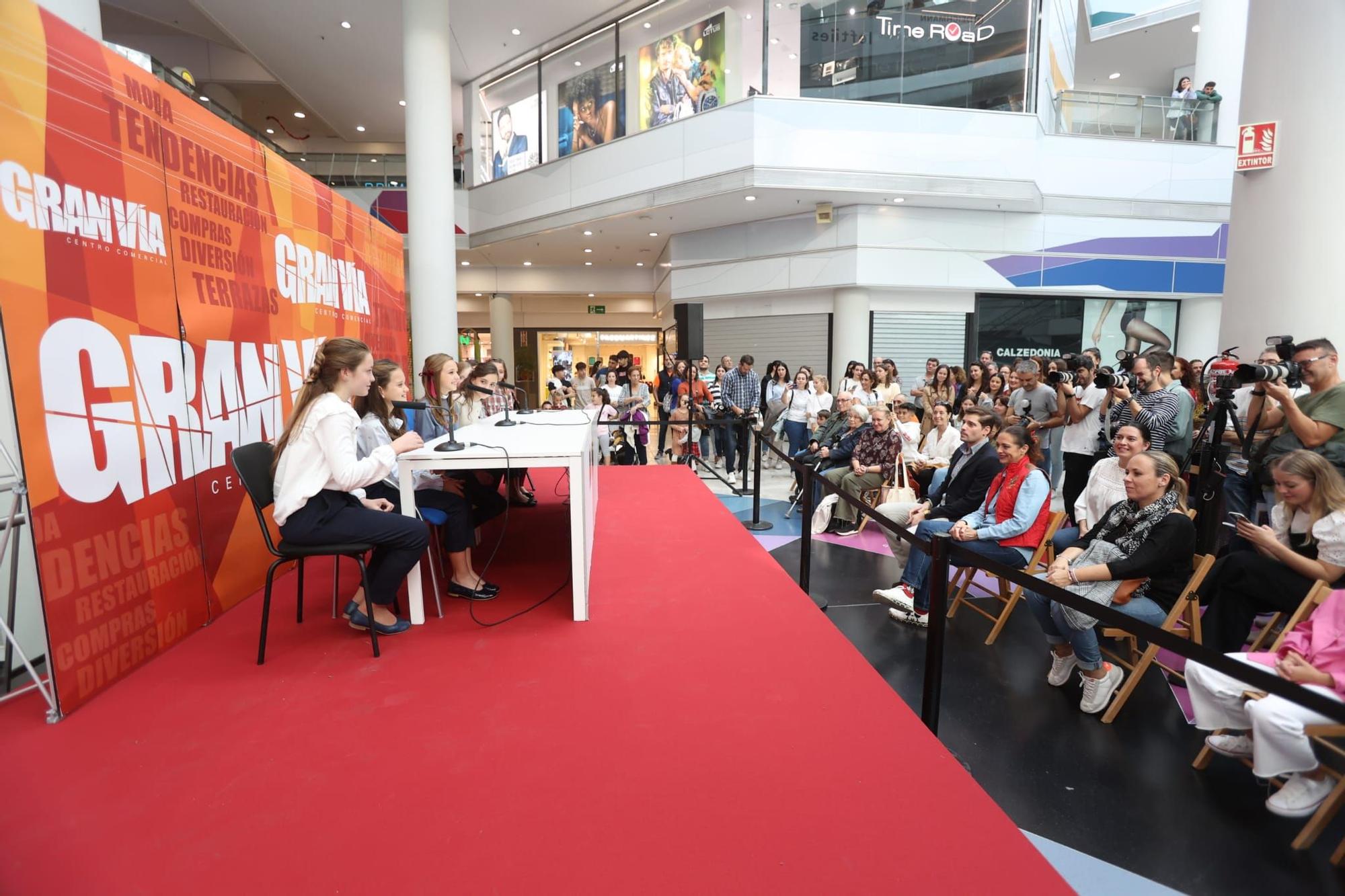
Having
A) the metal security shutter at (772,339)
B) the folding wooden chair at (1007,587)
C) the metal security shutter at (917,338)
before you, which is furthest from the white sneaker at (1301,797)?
the metal security shutter at (772,339)

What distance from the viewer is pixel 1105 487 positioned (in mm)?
3393

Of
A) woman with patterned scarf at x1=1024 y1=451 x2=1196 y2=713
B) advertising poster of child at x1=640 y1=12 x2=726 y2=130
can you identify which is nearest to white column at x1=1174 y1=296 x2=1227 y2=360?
advertising poster of child at x1=640 y1=12 x2=726 y2=130

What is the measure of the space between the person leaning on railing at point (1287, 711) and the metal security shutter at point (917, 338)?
27.8 ft

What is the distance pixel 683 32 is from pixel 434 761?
34.8ft

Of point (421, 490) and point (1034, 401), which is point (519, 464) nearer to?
point (421, 490)

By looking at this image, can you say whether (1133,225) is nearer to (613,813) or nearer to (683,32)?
(683,32)

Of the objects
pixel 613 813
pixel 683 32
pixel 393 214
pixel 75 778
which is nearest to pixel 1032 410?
pixel 613 813

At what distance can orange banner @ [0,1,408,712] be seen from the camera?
6.56ft

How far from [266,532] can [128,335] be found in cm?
88

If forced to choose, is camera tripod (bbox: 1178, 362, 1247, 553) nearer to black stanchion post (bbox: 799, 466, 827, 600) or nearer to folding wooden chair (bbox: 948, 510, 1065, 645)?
folding wooden chair (bbox: 948, 510, 1065, 645)

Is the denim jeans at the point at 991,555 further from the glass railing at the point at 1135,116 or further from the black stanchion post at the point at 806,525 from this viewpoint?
the glass railing at the point at 1135,116

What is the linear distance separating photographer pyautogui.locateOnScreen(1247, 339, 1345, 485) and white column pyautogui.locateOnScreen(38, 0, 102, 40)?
6646 millimetres

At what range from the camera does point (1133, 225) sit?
10.3 meters

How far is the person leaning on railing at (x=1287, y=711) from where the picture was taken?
190 cm
